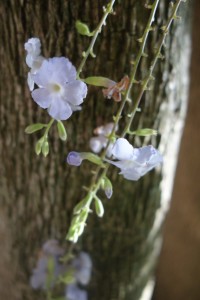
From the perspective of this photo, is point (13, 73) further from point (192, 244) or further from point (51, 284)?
point (192, 244)

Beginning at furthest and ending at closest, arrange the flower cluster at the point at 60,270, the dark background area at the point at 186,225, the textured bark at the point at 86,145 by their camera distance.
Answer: the dark background area at the point at 186,225
the flower cluster at the point at 60,270
the textured bark at the point at 86,145

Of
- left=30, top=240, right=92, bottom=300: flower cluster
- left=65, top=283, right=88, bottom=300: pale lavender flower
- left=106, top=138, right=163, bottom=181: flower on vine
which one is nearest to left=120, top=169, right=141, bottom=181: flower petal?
left=106, top=138, right=163, bottom=181: flower on vine

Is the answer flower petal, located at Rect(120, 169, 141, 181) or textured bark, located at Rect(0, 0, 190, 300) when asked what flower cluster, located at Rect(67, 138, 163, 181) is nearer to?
flower petal, located at Rect(120, 169, 141, 181)

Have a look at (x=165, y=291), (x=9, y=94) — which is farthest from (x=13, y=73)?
(x=165, y=291)

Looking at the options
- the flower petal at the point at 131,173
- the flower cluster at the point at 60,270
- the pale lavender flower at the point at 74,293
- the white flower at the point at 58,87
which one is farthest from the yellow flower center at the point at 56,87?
the pale lavender flower at the point at 74,293

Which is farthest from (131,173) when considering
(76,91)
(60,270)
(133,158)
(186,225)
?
(186,225)

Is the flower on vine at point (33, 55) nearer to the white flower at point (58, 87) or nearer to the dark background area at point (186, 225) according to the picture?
the white flower at point (58, 87)
